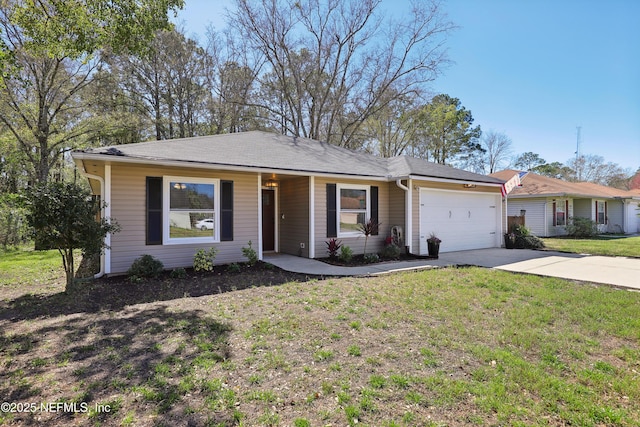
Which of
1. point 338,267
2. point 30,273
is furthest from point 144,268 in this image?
point 338,267

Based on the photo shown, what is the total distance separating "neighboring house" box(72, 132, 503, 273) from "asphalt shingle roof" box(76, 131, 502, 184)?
0.12 feet

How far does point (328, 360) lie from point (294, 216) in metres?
6.92

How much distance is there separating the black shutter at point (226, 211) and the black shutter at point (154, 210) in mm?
1385

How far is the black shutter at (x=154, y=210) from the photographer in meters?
7.13

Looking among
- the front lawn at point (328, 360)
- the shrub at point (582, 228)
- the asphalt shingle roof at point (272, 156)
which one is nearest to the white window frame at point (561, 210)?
the shrub at point (582, 228)

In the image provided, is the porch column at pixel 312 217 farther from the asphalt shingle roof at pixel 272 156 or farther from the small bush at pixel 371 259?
the small bush at pixel 371 259

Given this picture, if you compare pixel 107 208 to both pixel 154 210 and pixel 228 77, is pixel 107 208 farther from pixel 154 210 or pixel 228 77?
pixel 228 77

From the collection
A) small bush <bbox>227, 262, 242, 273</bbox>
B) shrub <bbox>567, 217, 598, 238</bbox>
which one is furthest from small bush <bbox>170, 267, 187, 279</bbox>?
shrub <bbox>567, 217, 598, 238</bbox>

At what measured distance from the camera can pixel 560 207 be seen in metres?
18.7

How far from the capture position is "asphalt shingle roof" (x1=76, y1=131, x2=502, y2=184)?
7301 mm

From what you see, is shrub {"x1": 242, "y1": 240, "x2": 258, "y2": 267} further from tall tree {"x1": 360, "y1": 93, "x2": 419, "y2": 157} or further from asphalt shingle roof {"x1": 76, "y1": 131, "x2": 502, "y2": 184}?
tall tree {"x1": 360, "y1": 93, "x2": 419, "y2": 157}

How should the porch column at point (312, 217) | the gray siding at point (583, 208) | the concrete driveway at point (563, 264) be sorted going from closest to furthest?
the concrete driveway at point (563, 264)
the porch column at point (312, 217)
the gray siding at point (583, 208)

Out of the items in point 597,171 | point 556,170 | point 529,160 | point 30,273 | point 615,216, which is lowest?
point 30,273

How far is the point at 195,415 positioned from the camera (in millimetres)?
2324
